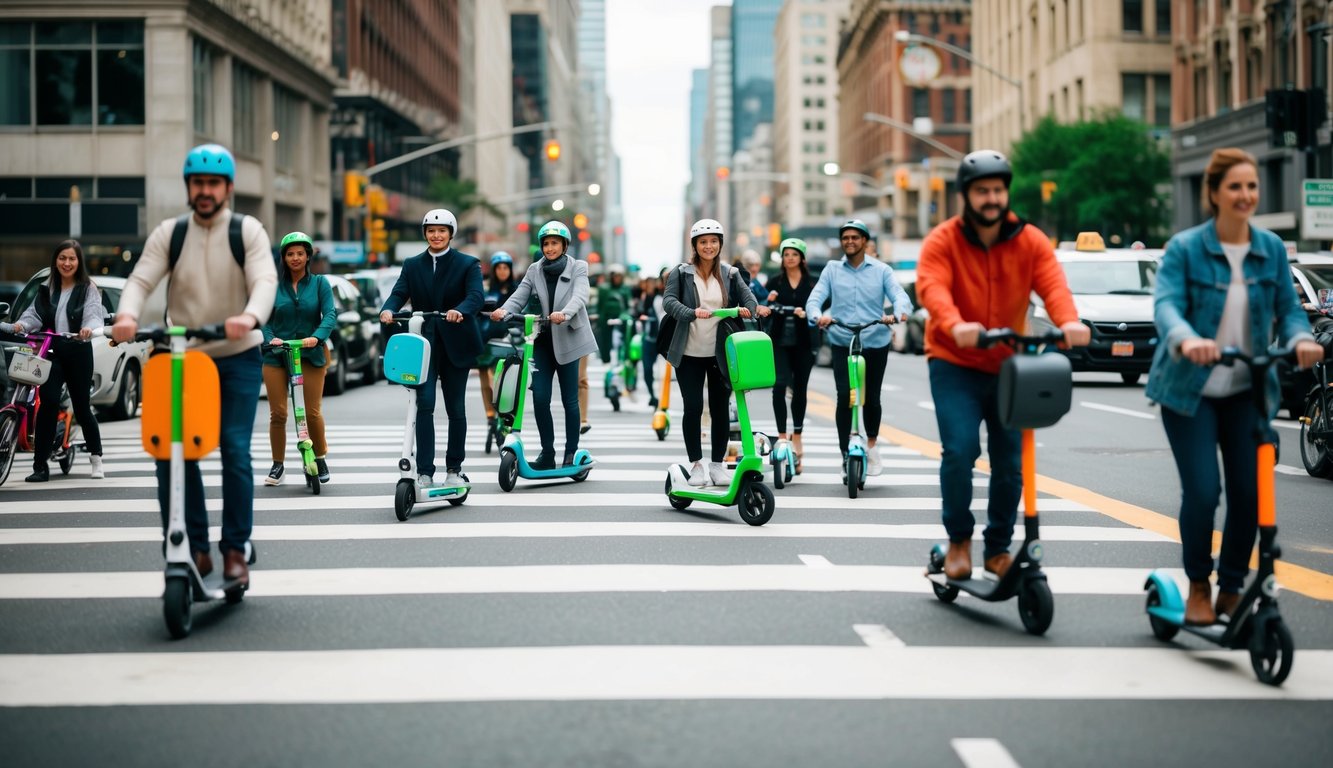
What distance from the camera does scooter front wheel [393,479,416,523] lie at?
10.1 metres

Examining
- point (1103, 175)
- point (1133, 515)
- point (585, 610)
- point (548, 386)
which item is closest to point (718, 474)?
point (548, 386)

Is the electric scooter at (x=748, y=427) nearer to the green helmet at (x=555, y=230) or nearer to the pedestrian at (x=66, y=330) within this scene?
the green helmet at (x=555, y=230)

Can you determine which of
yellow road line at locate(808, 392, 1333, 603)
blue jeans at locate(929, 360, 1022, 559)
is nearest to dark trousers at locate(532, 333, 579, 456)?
yellow road line at locate(808, 392, 1333, 603)

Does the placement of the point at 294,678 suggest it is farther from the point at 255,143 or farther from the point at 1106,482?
the point at 255,143

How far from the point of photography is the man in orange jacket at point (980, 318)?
6.78 meters

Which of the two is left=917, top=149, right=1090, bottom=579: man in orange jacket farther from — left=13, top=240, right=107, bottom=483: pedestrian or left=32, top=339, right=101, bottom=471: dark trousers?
left=32, top=339, right=101, bottom=471: dark trousers

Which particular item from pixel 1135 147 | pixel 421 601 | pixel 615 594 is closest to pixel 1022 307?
pixel 615 594

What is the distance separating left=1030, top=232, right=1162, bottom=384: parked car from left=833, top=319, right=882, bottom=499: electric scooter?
35.7 feet

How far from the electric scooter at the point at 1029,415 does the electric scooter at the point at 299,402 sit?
626 cm

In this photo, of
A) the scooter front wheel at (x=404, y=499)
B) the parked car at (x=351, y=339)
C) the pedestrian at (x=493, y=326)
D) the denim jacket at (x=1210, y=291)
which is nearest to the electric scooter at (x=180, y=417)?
the scooter front wheel at (x=404, y=499)

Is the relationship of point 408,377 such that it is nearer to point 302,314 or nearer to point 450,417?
point 450,417

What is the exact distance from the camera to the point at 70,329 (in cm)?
1238

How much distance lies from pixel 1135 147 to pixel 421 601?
4855cm

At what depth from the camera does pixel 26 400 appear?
1264 centimetres
